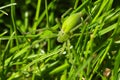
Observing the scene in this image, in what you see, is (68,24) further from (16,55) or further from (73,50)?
(16,55)

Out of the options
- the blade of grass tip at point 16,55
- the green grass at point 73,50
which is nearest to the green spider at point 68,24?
the green grass at point 73,50

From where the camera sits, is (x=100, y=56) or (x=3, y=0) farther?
(x=3, y=0)

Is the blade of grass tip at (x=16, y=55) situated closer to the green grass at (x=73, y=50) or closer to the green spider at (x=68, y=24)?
the green grass at (x=73, y=50)

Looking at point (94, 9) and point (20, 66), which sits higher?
point (94, 9)

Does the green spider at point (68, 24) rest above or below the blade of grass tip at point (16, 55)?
above

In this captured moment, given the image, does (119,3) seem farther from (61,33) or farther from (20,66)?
(20,66)

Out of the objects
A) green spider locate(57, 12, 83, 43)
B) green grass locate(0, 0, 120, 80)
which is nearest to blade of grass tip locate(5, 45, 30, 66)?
green grass locate(0, 0, 120, 80)

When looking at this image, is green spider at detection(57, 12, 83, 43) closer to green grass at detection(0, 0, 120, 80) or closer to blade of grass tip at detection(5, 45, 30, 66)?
green grass at detection(0, 0, 120, 80)

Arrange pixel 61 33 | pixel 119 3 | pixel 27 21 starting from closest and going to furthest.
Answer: pixel 61 33, pixel 119 3, pixel 27 21

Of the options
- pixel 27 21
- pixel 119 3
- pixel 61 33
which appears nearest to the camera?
pixel 61 33

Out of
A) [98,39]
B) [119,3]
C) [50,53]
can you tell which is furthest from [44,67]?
[119,3]

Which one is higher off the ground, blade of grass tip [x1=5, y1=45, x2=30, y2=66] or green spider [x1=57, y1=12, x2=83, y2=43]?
green spider [x1=57, y1=12, x2=83, y2=43]
